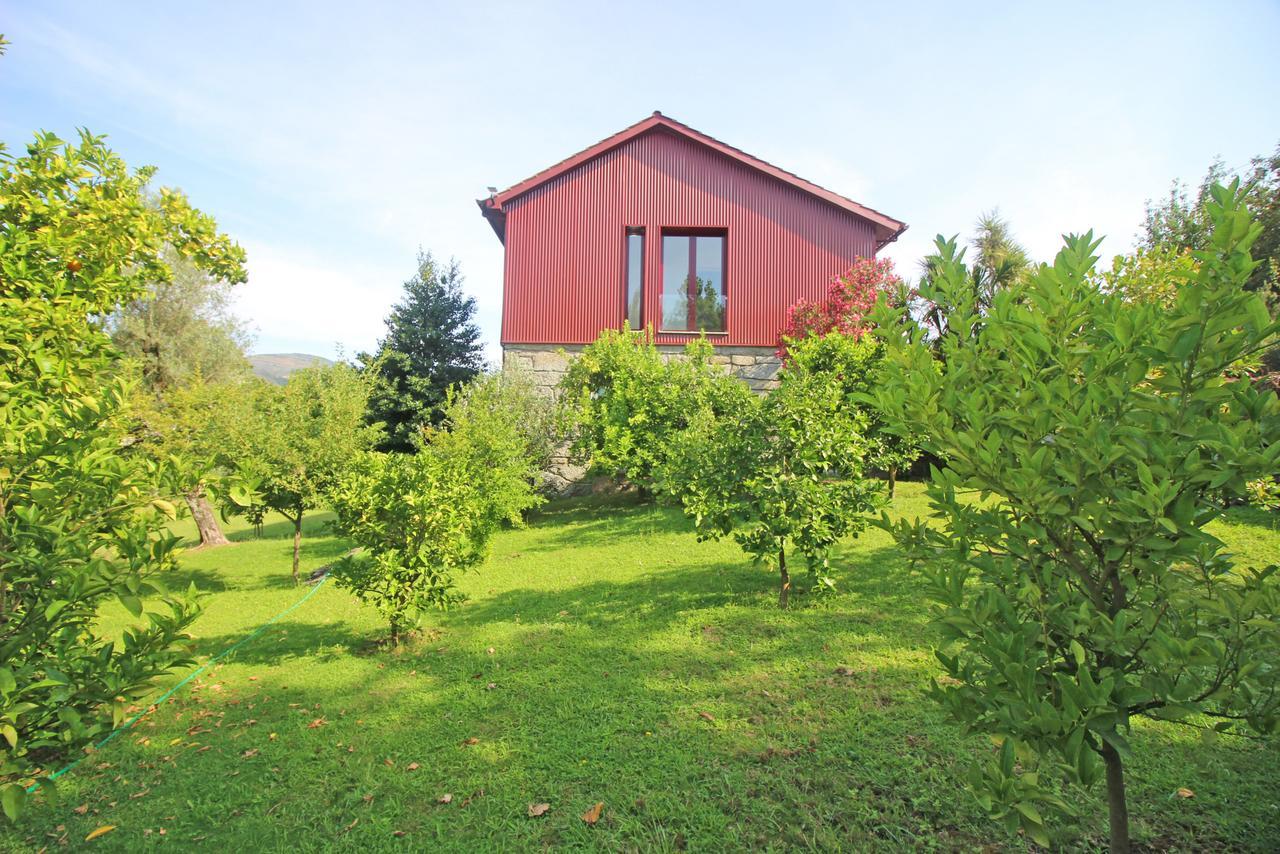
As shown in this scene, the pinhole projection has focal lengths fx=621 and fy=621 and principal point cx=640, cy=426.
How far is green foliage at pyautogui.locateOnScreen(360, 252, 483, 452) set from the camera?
2167cm

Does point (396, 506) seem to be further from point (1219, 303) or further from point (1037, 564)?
point (1219, 303)

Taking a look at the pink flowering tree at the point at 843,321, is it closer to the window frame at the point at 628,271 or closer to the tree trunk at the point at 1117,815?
the window frame at the point at 628,271

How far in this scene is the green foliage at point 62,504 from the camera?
2197 millimetres

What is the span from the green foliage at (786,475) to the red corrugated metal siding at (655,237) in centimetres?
899

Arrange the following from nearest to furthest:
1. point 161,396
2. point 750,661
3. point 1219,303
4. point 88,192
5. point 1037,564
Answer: point 1219,303, point 1037,564, point 88,192, point 750,661, point 161,396

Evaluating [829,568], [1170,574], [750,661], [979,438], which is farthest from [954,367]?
[829,568]

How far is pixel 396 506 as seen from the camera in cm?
618

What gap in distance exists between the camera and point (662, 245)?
15742mm

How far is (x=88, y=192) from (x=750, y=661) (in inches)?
215

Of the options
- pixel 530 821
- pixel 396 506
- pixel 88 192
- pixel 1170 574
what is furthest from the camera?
pixel 396 506

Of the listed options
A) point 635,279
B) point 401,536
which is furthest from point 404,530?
point 635,279

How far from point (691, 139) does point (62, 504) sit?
15.3m

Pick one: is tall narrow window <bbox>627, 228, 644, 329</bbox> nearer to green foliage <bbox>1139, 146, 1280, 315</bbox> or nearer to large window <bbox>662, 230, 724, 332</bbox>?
large window <bbox>662, 230, 724, 332</bbox>

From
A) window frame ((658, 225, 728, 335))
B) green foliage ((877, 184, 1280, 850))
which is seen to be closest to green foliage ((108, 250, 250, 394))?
window frame ((658, 225, 728, 335))
